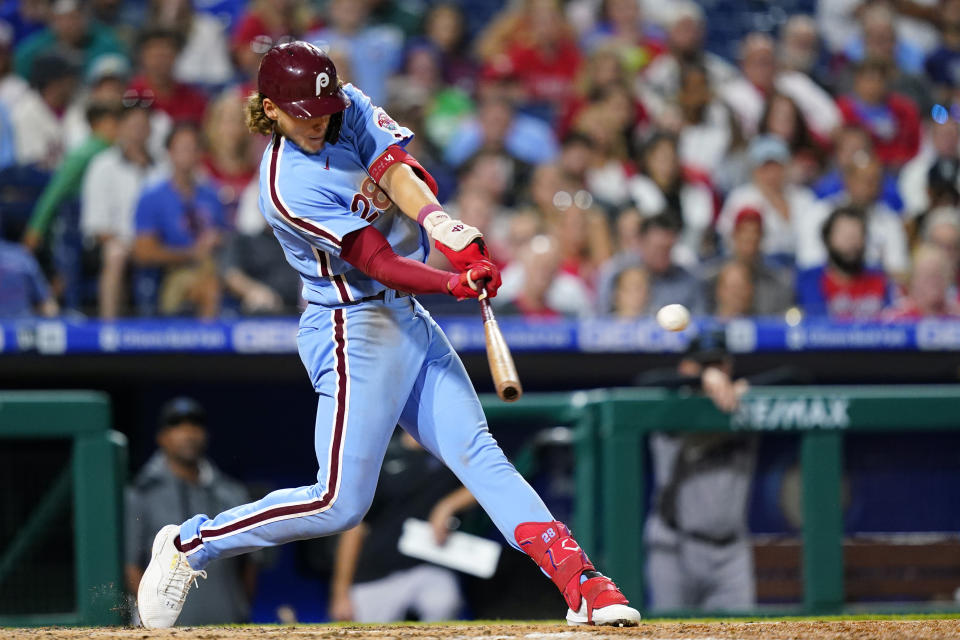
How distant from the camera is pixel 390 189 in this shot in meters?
3.22

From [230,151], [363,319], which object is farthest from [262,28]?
[363,319]

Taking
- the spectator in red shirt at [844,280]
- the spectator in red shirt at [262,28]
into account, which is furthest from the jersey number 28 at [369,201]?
the spectator in red shirt at [262,28]

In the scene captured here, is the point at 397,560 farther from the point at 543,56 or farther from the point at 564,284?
the point at 543,56

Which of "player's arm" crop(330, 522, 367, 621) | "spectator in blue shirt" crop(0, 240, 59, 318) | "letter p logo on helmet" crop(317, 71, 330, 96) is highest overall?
"letter p logo on helmet" crop(317, 71, 330, 96)

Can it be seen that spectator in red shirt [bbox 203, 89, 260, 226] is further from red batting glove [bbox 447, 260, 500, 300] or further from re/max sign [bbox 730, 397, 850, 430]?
red batting glove [bbox 447, 260, 500, 300]

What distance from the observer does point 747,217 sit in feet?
21.2

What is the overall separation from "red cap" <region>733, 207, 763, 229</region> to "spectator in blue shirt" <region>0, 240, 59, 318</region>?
3.33 metres

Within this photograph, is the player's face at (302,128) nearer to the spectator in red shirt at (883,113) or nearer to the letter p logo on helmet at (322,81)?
the letter p logo on helmet at (322,81)

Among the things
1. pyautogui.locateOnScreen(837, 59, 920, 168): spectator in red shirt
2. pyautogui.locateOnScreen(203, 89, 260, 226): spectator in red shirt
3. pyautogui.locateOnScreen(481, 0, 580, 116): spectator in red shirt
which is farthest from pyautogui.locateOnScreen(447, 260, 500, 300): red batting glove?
pyautogui.locateOnScreen(837, 59, 920, 168): spectator in red shirt

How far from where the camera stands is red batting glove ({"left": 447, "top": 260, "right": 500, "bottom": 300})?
2.99 m

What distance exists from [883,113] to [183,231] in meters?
4.54

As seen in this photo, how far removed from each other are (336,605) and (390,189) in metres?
2.58

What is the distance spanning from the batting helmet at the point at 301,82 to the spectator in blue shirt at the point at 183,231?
2955 millimetres

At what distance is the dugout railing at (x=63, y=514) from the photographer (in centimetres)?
457
